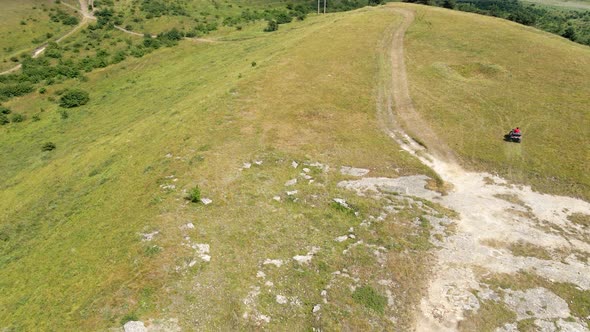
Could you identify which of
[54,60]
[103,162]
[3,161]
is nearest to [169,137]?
[103,162]

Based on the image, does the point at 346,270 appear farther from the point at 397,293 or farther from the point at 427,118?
the point at 427,118

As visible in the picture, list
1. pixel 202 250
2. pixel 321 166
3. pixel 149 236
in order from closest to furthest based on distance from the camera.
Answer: pixel 202 250, pixel 149 236, pixel 321 166

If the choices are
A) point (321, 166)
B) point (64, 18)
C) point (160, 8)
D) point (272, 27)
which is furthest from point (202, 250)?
point (64, 18)

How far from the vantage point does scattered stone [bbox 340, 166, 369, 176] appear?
37.3 meters

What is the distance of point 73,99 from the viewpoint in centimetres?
8438

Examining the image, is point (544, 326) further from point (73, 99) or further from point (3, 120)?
point (3, 120)

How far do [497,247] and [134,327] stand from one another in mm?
27781

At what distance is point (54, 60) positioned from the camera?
120 m

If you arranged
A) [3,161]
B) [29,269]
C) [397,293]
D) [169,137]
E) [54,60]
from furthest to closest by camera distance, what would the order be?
[54,60] → [3,161] → [169,137] → [29,269] → [397,293]

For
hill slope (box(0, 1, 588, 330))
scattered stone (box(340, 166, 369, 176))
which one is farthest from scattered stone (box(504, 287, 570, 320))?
scattered stone (box(340, 166, 369, 176))

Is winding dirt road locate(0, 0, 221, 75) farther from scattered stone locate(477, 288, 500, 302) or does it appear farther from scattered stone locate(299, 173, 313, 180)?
scattered stone locate(477, 288, 500, 302)

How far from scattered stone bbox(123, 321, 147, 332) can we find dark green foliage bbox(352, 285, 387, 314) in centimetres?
1368

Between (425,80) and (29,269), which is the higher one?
(425,80)

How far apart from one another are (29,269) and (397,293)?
30.2 meters
